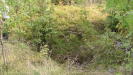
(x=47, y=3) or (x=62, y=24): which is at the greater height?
(x=47, y=3)

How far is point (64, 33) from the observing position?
8.53 metres

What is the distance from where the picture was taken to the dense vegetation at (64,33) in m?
6.83

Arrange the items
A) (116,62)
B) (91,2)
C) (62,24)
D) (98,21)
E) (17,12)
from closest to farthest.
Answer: (116,62) → (17,12) → (62,24) → (98,21) → (91,2)

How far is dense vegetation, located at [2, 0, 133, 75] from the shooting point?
683cm

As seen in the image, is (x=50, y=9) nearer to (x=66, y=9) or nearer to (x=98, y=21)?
(x=66, y=9)

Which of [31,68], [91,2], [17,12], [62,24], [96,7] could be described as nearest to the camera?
[31,68]

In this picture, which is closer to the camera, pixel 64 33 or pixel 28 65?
pixel 28 65

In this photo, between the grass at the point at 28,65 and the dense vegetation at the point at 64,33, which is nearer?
the grass at the point at 28,65

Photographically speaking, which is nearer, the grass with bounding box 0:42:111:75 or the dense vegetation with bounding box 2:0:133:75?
the grass with bounding box 0:42:111:75

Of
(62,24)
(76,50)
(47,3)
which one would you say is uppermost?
(47,3)

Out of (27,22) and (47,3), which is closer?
(27,22)

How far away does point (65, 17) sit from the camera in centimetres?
887

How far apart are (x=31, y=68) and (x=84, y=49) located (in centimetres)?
300

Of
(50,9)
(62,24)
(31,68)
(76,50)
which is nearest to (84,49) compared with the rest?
(76,50)
